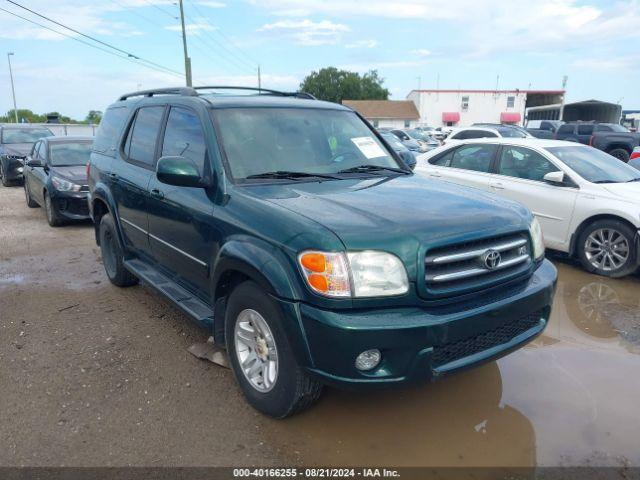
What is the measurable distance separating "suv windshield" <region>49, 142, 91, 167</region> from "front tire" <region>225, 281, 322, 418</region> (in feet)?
24.7

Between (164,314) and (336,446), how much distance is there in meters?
2.49

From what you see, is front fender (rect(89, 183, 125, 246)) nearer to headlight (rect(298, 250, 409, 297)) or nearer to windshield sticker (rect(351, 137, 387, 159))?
windshield sticker (rect(351, 137, 387, 159))

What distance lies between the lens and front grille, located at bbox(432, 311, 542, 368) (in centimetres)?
263

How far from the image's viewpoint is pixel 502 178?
6.83 meters

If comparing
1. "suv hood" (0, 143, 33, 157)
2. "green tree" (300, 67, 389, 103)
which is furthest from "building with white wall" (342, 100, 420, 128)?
"suv hood" (0, 143, 33, 157)

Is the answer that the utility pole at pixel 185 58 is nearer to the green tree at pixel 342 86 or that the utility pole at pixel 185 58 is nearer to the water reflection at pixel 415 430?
the water reflection at pixel 415 430

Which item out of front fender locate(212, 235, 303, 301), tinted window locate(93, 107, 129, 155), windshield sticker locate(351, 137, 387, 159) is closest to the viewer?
front fender locate(212, 235, 303, 301)

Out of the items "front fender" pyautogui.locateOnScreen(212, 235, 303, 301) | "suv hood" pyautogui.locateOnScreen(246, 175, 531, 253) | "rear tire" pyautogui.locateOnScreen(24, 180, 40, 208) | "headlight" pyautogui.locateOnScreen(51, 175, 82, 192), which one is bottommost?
"rear tire" pyautogui.locateOnScreen(24, 180, 40, 208)

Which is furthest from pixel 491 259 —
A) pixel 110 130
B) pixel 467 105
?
pixel 467 105

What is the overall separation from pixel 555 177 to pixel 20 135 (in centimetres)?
1544

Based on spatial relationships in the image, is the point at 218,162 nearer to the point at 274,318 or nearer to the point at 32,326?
the point at 274,318

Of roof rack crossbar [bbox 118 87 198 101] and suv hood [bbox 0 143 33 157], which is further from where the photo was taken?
suv hood [bbox 0 143 33 157]

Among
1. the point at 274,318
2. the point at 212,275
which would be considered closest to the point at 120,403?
the point at 212,275

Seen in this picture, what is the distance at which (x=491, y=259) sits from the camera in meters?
2.77
